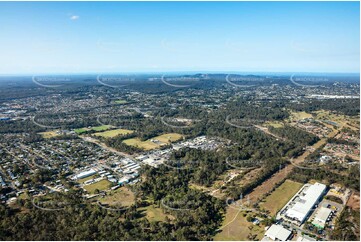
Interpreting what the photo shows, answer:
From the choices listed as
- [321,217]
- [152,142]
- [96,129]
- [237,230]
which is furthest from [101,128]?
[321,217]

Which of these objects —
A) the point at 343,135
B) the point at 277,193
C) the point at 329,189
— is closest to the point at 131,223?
the point at 277,193

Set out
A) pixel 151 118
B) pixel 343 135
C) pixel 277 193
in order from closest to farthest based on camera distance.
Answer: pixel 277 193, pixel 343 135, pixel 151 118

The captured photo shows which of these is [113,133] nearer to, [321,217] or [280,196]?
[280,196]

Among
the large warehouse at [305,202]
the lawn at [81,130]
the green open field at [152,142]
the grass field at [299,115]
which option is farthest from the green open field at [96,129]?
the grass field at [299,115]

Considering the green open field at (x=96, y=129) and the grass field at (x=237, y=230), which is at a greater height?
the green open field at (x=96, y=129)

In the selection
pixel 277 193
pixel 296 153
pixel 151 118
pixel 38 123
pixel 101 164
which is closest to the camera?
pixel 277 193

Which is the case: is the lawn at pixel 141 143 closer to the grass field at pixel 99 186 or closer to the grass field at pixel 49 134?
the grass field at pixel 99 186

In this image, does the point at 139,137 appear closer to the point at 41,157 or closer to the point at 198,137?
the point at 198,137
